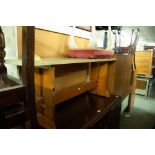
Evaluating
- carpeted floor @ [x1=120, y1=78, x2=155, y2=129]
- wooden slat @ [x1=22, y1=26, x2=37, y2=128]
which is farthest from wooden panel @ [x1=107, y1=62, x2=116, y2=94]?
wooden slat @ [x1=22, y1=26, x2=37, y2=128]

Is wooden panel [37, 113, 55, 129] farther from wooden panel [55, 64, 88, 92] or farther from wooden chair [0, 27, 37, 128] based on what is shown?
wooden panel [55, 64, 88, 92]

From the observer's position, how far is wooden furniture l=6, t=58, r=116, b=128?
31.8 inches

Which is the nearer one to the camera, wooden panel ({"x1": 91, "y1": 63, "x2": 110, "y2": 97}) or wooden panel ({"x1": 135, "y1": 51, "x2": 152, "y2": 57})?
wooden panel ({"x1": 91, "y1": 63, "x2": 110, "y2": 97})

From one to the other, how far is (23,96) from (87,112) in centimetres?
67

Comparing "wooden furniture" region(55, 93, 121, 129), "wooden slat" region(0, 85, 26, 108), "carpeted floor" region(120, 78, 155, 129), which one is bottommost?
"carpeted floor" region(120, 78, 155, 129)

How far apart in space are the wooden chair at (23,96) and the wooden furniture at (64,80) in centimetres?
16

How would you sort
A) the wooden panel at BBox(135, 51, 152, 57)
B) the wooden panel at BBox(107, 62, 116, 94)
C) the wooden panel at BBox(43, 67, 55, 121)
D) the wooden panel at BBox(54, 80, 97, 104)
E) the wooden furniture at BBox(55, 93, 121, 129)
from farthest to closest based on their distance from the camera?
the wooden panel at BBox(135, 51, 152, 57)
the wooden panel at BBox(107, 62, 116, 94)
the wooden panel at BBox(54, 80, 97, 104)
the wooden furniture at BBox(55, 93, 121, 129)
the wooden panel at BBox(43, 67, 55, 121)

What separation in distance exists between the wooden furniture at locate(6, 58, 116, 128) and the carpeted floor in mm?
1058

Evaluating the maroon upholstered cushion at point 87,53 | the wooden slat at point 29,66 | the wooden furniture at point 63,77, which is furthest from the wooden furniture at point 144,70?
the wooden slat at point 29,66

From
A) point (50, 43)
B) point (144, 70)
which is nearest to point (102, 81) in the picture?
point (50, 43)

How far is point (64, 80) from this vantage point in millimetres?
1364

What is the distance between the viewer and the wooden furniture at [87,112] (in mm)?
905

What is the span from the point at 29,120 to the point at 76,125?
0.41 metres
